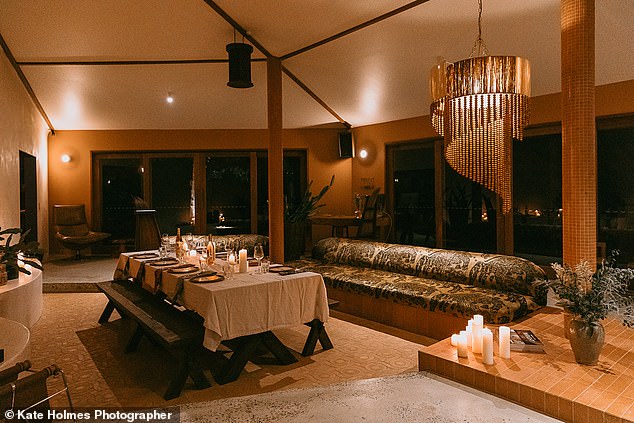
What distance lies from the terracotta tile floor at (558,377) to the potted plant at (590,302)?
149 millimetres

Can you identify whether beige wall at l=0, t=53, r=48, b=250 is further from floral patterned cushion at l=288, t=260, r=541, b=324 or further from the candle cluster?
the candle cluster

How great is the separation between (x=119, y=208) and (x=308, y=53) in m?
4.88

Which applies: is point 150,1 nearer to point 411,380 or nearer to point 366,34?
point 366,34

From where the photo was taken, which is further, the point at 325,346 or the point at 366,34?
the point at 366,34

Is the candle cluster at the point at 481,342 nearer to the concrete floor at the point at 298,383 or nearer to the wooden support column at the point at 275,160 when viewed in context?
the concrete floor at the point at 298,383

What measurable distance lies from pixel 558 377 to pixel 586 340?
0.32 meters

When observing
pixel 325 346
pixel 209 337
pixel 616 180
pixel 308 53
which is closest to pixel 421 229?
pixel 616 180

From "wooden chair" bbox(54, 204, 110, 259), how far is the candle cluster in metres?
6.60

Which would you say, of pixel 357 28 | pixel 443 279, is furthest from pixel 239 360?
pixel 357 28

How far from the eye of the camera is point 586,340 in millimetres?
2838

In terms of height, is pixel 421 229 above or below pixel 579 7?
below

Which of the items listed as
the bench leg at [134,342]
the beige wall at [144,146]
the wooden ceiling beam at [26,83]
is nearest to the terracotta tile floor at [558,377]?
the bench leg at [134,342]

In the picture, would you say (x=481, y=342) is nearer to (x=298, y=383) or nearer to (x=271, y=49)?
(x=298, y=383)

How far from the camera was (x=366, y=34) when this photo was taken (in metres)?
5.37
